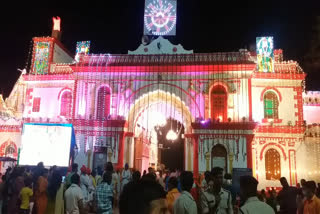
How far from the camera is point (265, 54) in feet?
84.3

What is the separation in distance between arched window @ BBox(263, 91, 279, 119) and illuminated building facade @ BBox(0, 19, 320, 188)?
0.07 m

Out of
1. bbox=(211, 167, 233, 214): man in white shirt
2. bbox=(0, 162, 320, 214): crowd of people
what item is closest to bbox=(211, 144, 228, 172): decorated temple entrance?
bbox=(0, 162, 320, 214): crowd of people

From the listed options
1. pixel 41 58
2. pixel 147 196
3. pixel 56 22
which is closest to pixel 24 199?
pixel 147 196

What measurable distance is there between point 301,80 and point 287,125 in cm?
356

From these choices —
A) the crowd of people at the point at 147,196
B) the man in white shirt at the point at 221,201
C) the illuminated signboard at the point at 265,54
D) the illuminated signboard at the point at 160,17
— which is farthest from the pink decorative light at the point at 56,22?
the man in white shirt at the point at 221,201

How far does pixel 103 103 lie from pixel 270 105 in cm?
1228

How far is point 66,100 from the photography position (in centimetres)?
2606

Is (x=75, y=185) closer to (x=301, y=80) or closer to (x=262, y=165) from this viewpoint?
(x=262, y=165)

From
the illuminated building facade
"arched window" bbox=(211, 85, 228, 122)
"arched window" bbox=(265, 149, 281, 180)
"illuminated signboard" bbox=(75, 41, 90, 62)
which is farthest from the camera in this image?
"illuminated signboard" bbox=(75, 41, 90, 62)

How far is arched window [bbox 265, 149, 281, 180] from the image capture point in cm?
2292

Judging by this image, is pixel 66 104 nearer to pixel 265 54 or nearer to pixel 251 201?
pixel 265 54

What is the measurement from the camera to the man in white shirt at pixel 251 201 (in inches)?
173

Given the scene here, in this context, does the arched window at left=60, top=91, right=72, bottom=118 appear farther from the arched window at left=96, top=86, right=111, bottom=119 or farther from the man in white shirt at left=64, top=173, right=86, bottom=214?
the man in white shirt at left=64, top=173, right=86, bottom=214

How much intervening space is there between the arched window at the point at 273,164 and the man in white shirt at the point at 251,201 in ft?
63.9
